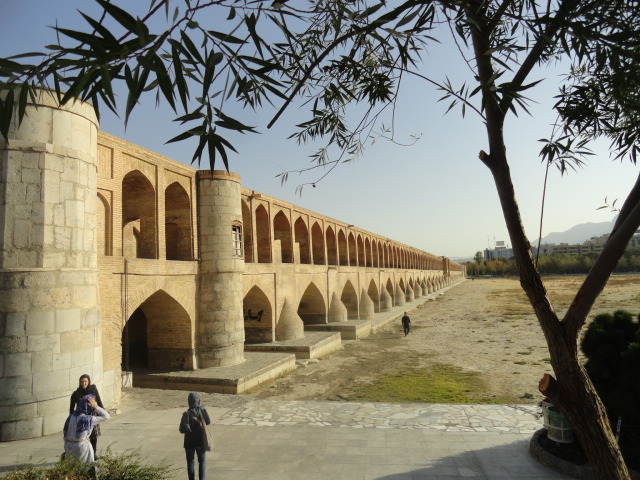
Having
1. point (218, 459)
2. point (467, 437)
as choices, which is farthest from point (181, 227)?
point (467, 437)

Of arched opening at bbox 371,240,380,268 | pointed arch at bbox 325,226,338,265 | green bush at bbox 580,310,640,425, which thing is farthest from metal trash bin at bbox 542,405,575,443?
arched opening at bbox 371,240,380,268

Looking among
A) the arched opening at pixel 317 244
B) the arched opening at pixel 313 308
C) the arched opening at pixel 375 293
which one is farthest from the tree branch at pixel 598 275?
the arched opening at pixel 375 293

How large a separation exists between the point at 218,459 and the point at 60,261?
12.5ft

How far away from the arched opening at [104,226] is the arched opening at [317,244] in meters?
13.2

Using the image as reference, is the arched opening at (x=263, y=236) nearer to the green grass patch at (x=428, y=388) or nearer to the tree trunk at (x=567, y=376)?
the green grass patch at (x=428, y=388)

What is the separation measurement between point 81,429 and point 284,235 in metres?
14.0

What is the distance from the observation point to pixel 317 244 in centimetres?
2164

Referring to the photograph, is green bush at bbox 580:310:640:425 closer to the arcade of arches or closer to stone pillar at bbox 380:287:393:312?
the arcade of arches

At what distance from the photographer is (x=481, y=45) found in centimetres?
274

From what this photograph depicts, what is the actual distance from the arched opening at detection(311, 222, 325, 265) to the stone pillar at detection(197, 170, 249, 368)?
31.0ft

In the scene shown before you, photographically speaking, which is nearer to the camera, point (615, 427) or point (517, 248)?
Result: point (517, 248)

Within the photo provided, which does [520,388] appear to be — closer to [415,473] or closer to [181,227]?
[415,473]

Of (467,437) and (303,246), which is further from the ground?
(303,246)

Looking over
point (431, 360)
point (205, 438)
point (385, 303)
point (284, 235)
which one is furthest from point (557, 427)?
point (385, 303)
